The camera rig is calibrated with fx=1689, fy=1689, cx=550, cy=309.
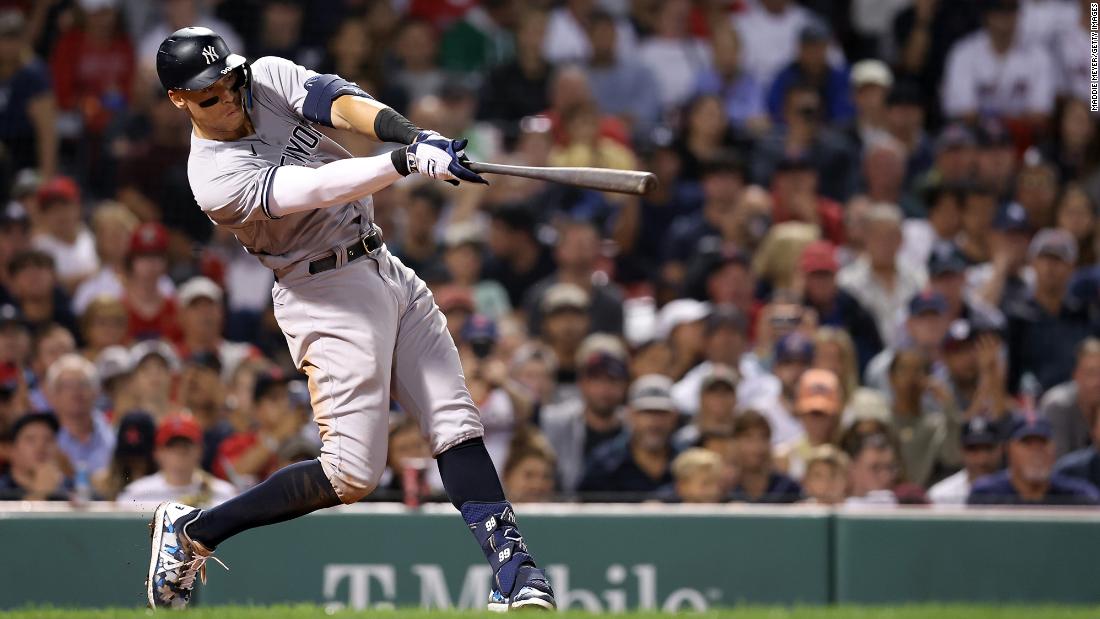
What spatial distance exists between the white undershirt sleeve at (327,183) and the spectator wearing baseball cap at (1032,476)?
340 centimetres

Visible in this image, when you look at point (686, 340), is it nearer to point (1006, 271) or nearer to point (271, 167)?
point (1006, 271)

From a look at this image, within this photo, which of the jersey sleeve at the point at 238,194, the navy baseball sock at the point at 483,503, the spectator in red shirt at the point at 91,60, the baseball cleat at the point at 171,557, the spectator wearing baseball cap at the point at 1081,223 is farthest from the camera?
the spectator in red shirt at the point at 91,60

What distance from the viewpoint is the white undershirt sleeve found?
4172 mm

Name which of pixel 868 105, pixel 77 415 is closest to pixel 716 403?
pixel 77 415

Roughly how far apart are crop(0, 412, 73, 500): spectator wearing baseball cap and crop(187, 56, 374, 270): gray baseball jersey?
8.40ft

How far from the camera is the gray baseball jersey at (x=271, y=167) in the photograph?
14.5 feet

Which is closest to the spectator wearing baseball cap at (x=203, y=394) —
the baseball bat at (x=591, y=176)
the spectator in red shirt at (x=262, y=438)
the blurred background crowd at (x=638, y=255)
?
the blurred background crowd at (x=638, y=255)

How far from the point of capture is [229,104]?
4.48m

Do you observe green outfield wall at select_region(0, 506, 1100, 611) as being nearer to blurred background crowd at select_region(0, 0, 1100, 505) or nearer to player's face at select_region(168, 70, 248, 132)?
blurred background crowd at select_region(0, 0, 1100, 505)

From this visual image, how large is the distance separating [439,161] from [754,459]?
10.5 feet

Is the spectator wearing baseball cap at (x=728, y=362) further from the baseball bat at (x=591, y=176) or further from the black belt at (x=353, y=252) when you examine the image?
the baseball bat at (x=591, y=176)

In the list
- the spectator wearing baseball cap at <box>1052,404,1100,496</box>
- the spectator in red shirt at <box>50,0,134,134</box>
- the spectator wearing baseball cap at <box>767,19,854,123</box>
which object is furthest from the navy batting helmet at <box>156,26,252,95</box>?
the spectator wearing baseball cap at <box>767,19,854,123</box>

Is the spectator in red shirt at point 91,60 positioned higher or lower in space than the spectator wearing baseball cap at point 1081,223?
higher

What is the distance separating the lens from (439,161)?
13.6 feet
